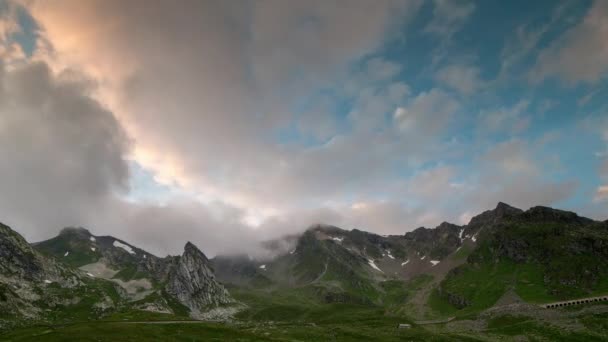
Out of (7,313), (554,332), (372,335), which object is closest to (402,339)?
(372,335)

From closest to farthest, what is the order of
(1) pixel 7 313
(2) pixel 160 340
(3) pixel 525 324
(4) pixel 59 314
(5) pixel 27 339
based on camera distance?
(5) pixel 27 339 < (2) pixel 160 340 < (3) pixel 525 324 < (1) pixel 7 313 < (4) pixel 59 314

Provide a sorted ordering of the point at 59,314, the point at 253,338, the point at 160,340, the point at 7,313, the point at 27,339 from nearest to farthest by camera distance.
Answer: the point at 27,339 → the point at 160,340 → the point at 253,338 → the point at 7,313 → the point at 59,314

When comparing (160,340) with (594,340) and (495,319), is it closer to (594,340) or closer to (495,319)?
(594,340)

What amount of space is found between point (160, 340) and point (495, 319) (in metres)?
152

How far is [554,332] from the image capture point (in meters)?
133

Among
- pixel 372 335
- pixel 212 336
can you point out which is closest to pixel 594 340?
pixel 372 335

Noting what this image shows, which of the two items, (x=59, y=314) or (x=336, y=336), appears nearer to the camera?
(x=336, y=336)

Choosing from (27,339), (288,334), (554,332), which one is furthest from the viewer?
(288,334)

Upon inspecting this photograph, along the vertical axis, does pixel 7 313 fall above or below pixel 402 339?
above

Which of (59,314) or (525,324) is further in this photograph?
(59,314)

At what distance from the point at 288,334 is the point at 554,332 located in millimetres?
93061

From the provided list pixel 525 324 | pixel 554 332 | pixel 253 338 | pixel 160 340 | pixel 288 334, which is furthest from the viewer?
pixel 525 324

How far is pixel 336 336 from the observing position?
13738 centimetres

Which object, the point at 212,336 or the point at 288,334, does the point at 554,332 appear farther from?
the point at 212,336
